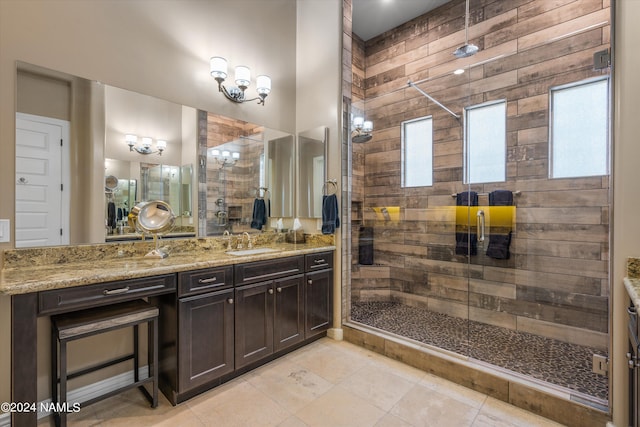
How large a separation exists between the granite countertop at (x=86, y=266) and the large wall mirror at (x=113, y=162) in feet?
0.32

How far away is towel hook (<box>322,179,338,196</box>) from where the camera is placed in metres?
2.99

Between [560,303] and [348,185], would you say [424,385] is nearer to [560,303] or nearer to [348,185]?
[560,303]

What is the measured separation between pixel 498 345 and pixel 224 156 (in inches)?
121

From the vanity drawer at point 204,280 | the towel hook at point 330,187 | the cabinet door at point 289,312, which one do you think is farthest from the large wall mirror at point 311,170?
the vanity drawer at point 204,280

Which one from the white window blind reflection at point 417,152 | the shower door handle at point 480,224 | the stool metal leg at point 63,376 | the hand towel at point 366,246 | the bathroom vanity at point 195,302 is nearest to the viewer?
the bathroom vanity at point 195,302

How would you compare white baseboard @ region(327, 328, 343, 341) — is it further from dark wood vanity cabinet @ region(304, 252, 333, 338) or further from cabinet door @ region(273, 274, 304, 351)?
cabinet door @ region(273, 274, 304, 351)

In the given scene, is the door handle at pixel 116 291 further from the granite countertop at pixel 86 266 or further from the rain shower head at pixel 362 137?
the rain shower head at pixel 362 137

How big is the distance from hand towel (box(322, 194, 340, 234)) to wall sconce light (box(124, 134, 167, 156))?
153 centimetres

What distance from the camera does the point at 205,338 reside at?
1.97 meters

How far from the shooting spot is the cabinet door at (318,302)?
106 inches

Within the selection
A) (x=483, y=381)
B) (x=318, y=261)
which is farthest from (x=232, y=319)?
(x=483, y=381)

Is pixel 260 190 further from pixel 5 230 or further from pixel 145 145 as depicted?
Answer: pixel 5 230

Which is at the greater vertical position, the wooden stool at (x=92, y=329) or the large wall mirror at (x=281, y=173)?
the large wall mirror at (x=281, y=173)

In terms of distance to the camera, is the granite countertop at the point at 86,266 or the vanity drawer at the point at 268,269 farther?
the vanity drawer at the point at 268,269
